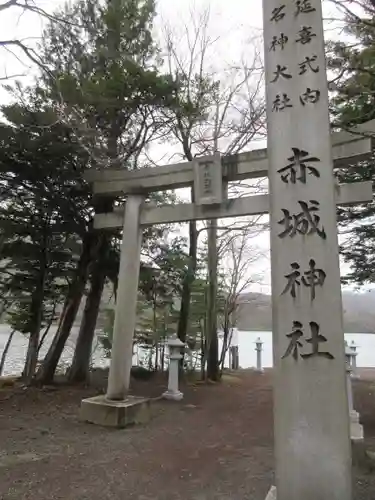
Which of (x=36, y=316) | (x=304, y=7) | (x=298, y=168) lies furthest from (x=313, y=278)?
(x=36, y=316)

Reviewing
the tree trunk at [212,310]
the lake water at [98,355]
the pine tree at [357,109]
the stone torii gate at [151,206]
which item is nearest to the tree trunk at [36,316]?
the stone torii gate at [151,206]

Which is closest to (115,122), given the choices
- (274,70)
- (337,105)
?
(337,105)

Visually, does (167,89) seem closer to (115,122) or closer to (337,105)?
(115,122)

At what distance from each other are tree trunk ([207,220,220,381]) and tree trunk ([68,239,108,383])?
3.01 meters

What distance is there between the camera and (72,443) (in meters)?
4.75

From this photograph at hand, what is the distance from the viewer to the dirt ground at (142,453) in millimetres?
3523

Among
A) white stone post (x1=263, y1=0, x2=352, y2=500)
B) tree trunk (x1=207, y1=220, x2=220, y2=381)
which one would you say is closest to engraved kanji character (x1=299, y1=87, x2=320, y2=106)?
white stone post (x1=263, y1=0, x2=352, y2=500)

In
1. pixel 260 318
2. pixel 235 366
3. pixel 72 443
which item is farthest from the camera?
pixel 260 318

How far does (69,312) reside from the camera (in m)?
8.12

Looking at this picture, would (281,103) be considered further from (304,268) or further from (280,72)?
(304,268)

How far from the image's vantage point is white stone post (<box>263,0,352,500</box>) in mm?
2566

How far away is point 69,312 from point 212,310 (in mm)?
3857

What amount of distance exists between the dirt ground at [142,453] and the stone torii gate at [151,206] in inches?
17.1

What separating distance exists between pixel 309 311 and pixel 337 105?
446cm
